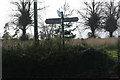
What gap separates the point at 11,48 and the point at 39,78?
2192 mm

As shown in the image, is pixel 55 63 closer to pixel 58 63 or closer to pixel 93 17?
pixel 58 63

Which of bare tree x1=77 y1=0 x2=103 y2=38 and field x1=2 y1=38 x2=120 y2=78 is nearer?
field x1=2 y1=38 x2=120 y2=78

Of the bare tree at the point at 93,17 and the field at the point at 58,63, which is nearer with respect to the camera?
the field at the point at 58,63

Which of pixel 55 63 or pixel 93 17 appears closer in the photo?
pixel 55 63

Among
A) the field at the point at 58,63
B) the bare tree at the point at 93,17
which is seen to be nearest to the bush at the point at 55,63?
the field at the point at 58,63

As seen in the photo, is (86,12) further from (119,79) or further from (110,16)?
(119,79)

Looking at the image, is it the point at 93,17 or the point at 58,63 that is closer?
the point at 58,63

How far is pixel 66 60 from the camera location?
11.7m

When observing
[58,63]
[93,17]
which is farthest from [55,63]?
[93,17]

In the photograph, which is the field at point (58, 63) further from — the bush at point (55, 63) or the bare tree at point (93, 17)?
the bare tree at point (93, 17)

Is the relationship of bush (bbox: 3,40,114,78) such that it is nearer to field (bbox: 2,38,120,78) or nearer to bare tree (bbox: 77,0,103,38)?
field (bbox: 2,38,120,78)

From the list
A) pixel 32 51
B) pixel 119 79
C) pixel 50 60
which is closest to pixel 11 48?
pixel 32 51

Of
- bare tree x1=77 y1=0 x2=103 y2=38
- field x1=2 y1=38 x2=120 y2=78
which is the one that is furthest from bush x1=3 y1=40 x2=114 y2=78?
bare tree x1=77 y1=0 x2=103 y2=38

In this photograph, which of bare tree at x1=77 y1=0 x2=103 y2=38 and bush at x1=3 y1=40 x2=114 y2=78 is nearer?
bush at x1=3 y1=40 x2=114 y2=78
